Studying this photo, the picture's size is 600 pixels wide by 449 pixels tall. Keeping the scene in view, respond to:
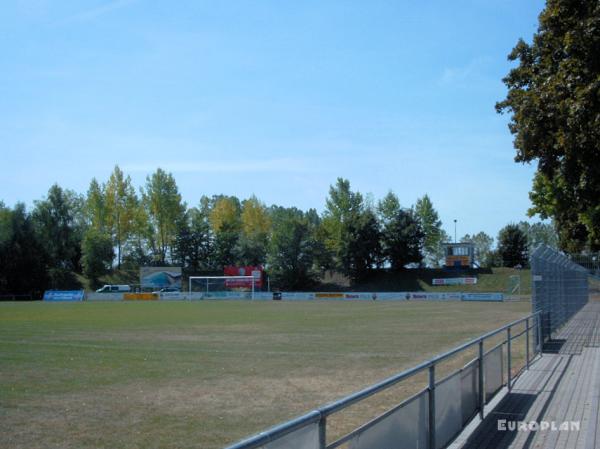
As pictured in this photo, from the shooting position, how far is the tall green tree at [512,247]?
360 ft

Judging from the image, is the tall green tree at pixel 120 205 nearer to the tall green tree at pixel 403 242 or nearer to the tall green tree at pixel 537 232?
the tall green tree at pixel 403 242

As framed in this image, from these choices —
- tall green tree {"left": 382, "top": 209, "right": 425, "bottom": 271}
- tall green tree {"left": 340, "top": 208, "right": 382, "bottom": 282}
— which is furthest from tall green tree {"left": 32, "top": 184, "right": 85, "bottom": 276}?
tall green tree {"left": 382, "top": 209, "right": 425, "bottom": 271}

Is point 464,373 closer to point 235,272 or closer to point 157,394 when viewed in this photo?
point 157,394

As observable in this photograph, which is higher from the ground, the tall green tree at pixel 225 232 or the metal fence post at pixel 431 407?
the tall green tree at pixel 225 232

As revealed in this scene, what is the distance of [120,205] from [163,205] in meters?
7.12

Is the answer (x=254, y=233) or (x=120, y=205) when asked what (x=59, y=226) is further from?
(x=254, y=233)

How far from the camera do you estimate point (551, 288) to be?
19.9m

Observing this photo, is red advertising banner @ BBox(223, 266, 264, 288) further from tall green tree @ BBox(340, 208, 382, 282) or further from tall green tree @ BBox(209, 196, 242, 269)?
tall green tree @ BBox(340, 208, 382, 282)

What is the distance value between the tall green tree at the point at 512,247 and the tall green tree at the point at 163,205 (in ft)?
189

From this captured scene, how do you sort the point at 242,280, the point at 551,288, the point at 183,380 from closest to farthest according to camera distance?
the point at 183,380, the point at 551,288, the point at 242,280

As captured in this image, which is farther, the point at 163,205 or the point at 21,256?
the point at 163,205

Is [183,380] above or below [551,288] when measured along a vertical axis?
below

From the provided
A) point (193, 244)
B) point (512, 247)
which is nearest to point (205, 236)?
point (193, 244)

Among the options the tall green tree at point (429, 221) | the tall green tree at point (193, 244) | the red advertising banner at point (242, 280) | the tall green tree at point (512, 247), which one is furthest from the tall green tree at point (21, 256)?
the tall green tree at point (512, 247)
